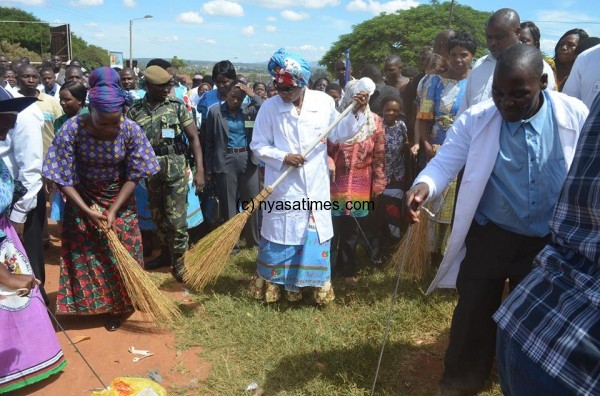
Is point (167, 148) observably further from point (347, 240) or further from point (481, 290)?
point (481, 290)

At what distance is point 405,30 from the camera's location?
32906 millimetres

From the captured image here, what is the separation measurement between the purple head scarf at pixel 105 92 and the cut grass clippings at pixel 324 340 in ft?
6.17

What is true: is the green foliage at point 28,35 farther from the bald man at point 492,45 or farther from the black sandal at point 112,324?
the bald man at point 492,45

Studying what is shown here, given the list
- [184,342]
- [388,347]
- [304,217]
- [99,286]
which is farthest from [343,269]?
[99,286]

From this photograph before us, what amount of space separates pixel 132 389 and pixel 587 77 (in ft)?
11.5

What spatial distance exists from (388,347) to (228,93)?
333cm

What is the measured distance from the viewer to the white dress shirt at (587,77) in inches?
127

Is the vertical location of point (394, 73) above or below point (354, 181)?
above

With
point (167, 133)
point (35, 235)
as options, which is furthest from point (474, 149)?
point (35, 235)

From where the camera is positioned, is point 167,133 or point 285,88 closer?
point 285,88

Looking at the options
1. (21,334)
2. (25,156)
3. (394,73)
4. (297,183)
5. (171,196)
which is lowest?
(21,334)

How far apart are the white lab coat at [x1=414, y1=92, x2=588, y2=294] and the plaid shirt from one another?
1078 millimetres

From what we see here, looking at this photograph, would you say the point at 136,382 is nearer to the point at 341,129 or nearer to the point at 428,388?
the point at 428,388

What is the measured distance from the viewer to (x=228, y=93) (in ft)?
18.0
